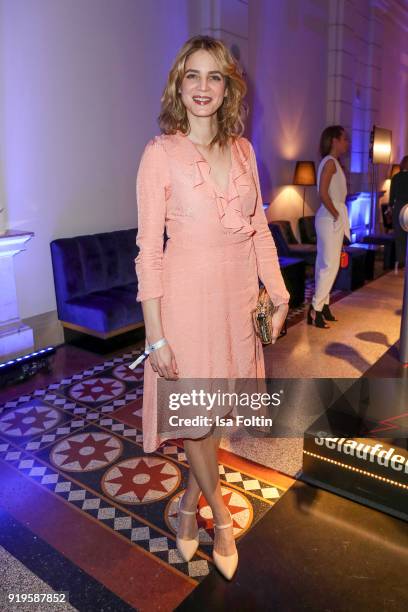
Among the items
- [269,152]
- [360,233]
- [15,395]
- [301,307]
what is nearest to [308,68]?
[269,152]

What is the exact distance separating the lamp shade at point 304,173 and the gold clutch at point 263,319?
6.20 m

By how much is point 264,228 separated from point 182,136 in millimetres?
438

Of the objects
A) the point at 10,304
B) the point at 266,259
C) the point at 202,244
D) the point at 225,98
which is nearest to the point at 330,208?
the point at 10,304

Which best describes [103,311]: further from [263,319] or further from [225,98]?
[225,98]

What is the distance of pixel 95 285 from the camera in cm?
470

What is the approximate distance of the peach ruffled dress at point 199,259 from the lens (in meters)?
1.61

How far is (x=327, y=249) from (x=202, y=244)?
320cm

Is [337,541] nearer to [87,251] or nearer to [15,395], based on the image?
[15,395]

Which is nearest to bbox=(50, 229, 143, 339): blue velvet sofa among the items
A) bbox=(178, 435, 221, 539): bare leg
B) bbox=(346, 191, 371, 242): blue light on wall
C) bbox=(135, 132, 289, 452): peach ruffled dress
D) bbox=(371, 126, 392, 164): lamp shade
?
bbox=(178, 435, 221, 539): bare leg

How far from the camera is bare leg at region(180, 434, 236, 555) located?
1.79 metres

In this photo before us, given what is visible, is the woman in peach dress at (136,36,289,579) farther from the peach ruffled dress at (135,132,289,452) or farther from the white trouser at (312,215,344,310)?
the white trouser at (312,215,344,310)

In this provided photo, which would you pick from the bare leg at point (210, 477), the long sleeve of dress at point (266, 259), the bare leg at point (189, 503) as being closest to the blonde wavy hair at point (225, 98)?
the long sleeve of dress at point (266, 259)

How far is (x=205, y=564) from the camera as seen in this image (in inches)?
78.0

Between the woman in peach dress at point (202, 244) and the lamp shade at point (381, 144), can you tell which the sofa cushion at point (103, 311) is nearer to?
the woman in peach dress at point (202, 244)
